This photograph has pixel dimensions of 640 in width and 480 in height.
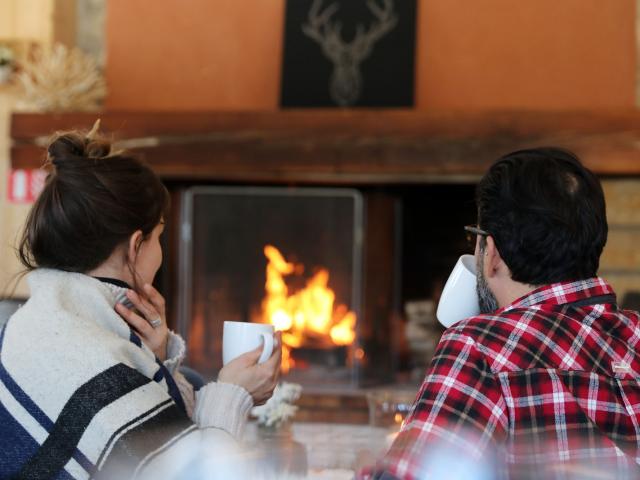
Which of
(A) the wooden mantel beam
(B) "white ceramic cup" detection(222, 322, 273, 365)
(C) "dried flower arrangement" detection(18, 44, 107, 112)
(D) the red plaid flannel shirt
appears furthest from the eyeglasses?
(C) "dried flower arrangement" detection(18, 44, 107, 112)

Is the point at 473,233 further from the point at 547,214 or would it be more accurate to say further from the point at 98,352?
the point at 98,352

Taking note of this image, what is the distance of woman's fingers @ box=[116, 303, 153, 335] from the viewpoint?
125 centimetres

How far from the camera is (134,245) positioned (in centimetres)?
125

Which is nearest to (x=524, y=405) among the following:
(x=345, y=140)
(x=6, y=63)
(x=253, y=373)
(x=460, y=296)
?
(x=460, y=296)

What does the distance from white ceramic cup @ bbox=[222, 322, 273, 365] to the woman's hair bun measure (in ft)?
0.91

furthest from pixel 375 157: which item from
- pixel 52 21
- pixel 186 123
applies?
pixel 52 21

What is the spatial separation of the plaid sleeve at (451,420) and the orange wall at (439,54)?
2716 millimetres

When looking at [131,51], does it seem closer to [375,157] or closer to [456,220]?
[375,157]

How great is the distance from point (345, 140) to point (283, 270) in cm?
62

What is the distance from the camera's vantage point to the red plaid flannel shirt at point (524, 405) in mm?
975

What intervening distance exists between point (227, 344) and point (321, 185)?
7.86 ft

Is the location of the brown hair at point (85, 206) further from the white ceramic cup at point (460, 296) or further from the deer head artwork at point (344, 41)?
the deer head artwork at point (344, 41)

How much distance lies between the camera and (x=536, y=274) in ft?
3.59

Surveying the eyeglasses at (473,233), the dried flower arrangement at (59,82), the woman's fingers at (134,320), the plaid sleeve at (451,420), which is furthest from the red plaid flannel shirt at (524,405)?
the dried flower arrangement at (59,82)
